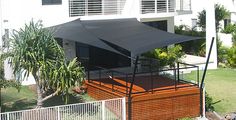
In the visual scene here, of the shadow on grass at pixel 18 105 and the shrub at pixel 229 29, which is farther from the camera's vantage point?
the shrub at pixel 229 29

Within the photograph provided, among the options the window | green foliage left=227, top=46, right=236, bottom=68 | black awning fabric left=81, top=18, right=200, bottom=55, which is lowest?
green foliage left=227, top=46, right=236, bottom=68

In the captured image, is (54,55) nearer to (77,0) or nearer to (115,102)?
(115,102)

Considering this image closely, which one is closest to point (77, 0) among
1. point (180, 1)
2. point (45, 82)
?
point (45, 82)

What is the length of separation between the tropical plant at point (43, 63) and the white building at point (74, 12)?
19.2 ft

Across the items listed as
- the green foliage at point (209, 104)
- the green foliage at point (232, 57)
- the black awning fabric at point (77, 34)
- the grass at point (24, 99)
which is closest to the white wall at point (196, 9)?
the green foliage at point (232, 57)

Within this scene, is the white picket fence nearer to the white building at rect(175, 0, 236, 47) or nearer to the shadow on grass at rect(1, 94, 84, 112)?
the shadow on grass at rect(1, 94, 84, 112)

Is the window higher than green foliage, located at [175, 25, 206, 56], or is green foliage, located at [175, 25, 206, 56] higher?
the window

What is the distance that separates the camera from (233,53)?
117 feet

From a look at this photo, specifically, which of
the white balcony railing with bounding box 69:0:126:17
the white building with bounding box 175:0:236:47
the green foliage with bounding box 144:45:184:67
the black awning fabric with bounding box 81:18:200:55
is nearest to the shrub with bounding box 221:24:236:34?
the white building with bounding box 175:0:236:47

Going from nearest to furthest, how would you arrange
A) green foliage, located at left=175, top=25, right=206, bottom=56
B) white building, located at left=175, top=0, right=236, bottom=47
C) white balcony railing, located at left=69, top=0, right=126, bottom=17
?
white balcony railing, located at left=69, top=0, right=126, bottom=17, green foliage, located at left=175, top=25, right=206, bottom=56, white building, located at left=175, top=0, right=236, bottom=47

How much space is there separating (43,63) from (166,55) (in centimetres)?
1253

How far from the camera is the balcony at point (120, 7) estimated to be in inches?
1180

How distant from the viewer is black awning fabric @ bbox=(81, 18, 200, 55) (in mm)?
23391

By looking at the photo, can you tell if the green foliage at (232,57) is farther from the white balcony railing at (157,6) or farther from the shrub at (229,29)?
the shrub at (229,29)
